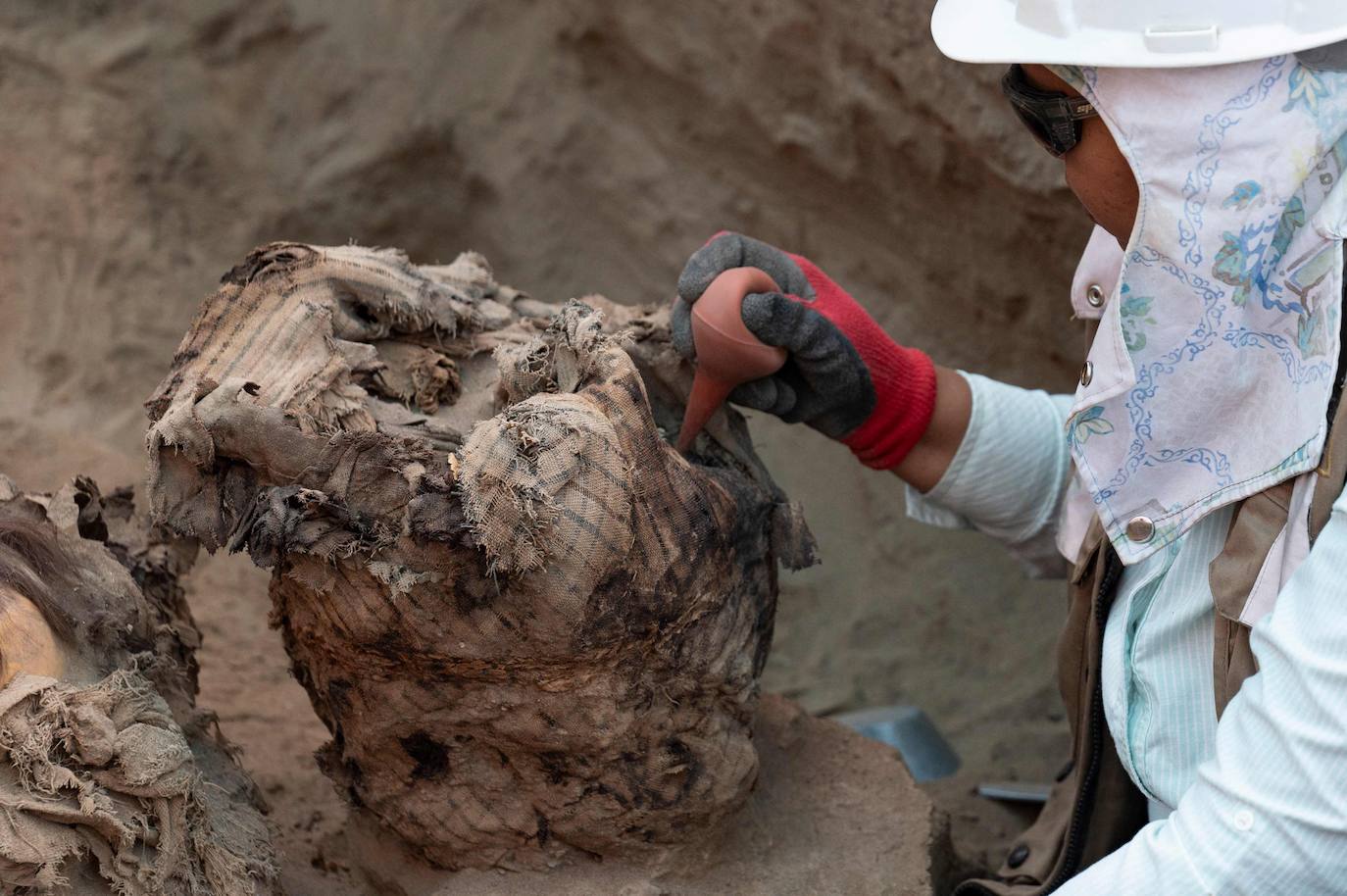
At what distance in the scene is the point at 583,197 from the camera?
11.2 feet

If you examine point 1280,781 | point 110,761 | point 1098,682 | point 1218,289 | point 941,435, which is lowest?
point 1098,682

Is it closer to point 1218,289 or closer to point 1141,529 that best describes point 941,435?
point 1141,529

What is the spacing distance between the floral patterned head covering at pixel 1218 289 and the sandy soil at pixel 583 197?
1218 millimetres

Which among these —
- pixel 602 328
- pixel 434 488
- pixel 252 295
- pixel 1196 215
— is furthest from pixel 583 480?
pixel 1196 215

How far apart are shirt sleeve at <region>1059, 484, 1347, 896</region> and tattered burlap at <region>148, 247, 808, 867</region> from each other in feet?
1.75

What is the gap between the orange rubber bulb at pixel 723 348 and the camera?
5.30 feet

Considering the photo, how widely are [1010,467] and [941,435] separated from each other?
0.11 m

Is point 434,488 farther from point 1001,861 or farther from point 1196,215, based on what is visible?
point 1001,861

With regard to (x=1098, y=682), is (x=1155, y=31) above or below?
above

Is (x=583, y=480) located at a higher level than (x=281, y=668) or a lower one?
higher

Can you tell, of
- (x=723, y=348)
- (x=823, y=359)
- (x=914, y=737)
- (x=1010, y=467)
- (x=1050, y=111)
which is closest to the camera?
(x=1050, y=111)

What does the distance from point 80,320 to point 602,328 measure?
180cm

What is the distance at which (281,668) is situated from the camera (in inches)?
98.6

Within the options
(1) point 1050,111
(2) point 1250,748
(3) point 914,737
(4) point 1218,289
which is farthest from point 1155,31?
(3) point 914,737
